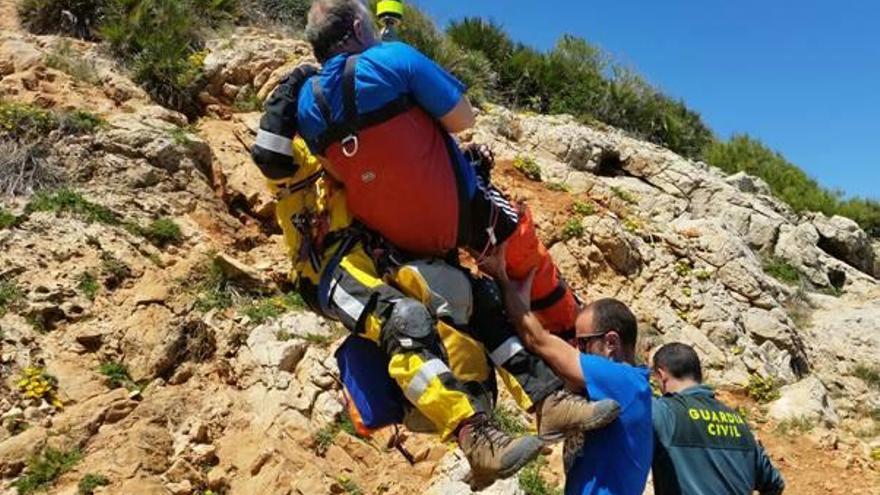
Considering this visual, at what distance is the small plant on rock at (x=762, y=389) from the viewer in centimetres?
856

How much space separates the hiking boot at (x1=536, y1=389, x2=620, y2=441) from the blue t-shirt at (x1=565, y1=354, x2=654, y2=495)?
0.09m

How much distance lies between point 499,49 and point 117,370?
918 cm

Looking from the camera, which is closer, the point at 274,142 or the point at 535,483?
the point at 274,142

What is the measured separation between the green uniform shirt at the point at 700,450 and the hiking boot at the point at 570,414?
0.77 meters

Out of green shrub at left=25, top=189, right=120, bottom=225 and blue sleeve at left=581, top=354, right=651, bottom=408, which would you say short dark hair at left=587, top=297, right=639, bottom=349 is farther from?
green shrub at left=25, top=189, right=120, bottom=225

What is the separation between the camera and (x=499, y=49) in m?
13.7

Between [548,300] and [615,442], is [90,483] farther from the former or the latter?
[615,442]

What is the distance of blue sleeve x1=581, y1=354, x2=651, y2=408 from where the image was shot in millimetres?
3482

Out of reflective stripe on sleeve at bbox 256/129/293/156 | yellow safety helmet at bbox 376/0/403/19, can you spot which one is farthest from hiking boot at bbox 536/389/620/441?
yellow safety helmet at bbox 376/0/403/19

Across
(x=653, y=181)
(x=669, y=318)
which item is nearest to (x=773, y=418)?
(x=669, y=318)

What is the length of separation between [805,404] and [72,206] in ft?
22.3

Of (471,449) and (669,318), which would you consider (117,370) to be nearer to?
(471,449)

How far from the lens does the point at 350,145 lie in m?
3.59

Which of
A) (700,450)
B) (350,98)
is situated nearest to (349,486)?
(700,450)
